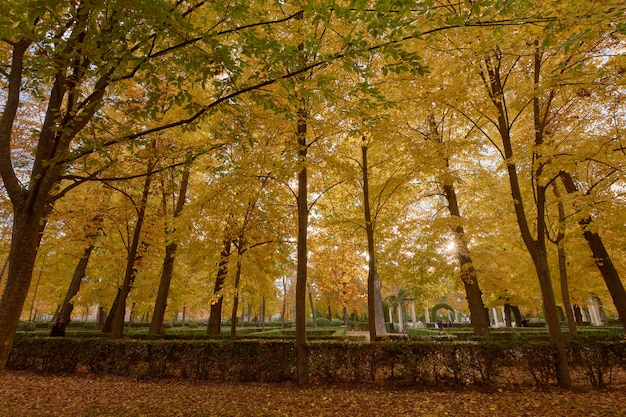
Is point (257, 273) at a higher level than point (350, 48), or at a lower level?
lower

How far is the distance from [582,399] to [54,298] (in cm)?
2693

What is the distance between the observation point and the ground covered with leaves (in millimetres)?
5223

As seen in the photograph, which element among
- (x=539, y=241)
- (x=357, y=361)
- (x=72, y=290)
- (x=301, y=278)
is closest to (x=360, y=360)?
(x=357, y=361)

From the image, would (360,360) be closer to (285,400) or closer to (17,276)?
(285,400)

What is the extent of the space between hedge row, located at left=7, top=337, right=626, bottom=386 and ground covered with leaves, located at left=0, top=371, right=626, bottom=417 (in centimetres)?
34

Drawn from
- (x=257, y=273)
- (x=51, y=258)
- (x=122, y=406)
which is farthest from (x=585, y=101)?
(x=51, y=258)

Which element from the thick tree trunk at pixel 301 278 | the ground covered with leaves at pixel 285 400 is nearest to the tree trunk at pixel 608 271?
the ground covered with leaves at pixel 285 400

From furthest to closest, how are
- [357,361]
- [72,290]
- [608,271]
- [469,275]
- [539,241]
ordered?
[72,290] < [469,275] < [608,271] < [357,361] < [539,241]

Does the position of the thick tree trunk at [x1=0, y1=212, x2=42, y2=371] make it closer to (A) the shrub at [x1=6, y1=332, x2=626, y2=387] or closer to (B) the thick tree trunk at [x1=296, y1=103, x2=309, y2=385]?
(B) the thick tree trunk at [x1=296, y1=103, x2=309, y2=385]

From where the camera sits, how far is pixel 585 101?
8.27 meters

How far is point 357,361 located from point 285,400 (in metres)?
1.93

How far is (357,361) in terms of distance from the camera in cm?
707

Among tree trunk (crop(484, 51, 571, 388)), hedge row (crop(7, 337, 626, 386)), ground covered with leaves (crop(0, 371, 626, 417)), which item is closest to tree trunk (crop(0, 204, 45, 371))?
ground covered with leaves (crop(0, 371, 626, 417))

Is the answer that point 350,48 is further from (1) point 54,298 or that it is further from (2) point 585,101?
(1) point 54,298
